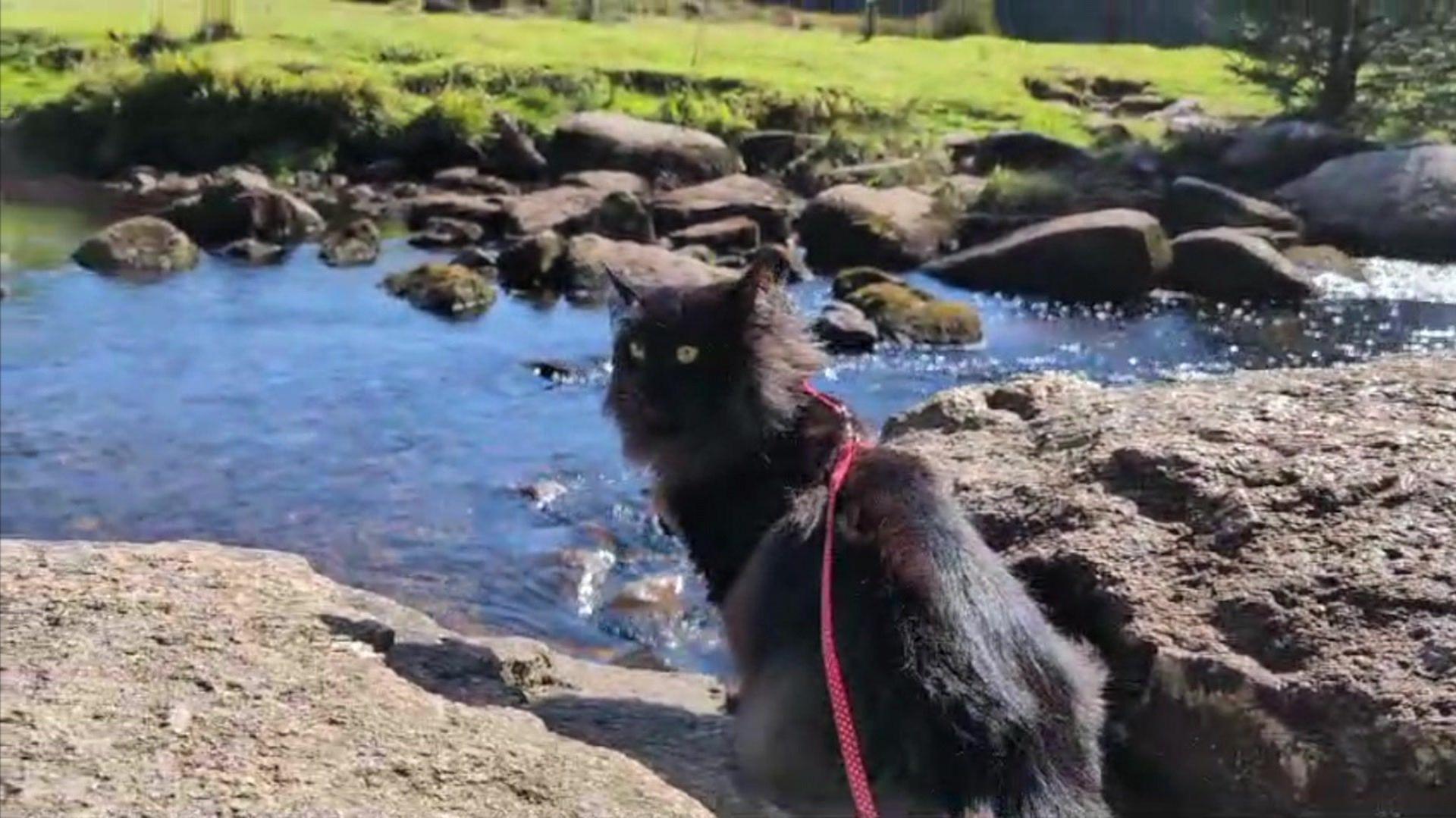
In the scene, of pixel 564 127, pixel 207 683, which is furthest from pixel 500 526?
pixel 564 127

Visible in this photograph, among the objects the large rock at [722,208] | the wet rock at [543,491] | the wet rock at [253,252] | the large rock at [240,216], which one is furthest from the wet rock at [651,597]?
the large rock at [240,216]

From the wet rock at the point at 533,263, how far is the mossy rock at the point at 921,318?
3729 mm

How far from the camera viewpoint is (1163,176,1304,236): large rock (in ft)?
58.3

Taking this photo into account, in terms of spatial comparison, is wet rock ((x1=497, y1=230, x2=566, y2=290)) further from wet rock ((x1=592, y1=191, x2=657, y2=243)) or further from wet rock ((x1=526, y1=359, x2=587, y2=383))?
wet rock ((x1=526, y1=359, x2=587, y2=383))

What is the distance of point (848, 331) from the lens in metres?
14.3

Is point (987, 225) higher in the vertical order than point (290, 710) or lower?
lower

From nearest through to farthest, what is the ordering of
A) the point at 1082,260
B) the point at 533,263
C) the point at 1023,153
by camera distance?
1. the point at 1082,260
2. the point at 533,263
3. the point at 1023,153

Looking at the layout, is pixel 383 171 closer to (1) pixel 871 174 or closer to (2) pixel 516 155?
(2) pixel 516 155

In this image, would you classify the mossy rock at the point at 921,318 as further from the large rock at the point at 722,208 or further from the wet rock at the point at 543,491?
the wet rock at the point at 543,491

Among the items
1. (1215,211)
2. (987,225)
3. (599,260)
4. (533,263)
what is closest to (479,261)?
(533,263)

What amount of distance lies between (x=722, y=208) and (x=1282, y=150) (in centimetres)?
652

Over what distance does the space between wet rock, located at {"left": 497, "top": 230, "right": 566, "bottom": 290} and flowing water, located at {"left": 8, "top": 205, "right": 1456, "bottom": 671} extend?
0.87 metres

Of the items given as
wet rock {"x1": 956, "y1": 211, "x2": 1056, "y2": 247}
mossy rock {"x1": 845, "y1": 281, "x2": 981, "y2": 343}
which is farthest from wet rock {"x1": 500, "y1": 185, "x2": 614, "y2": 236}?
mossy rock {"x1": 845, "y1": 281, "x2": 981, "y2": 343}

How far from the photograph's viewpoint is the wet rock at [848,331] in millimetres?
14125
